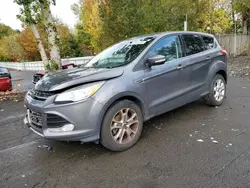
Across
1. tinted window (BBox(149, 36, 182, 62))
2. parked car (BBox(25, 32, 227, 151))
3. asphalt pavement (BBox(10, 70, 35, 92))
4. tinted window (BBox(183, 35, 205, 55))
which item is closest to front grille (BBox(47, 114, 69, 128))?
parked car (BBox(25, 32, 227, 151))

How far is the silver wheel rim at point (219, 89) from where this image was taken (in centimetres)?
488

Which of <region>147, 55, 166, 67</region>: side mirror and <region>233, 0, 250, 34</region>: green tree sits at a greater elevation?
<region>233, 0, 250, 34</region>: green tree

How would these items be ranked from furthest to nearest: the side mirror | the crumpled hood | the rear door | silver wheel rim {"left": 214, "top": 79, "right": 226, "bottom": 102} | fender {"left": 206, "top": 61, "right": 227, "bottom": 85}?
silver wheel rim {"left": 214, "top": 79, "right": 226, "bottom": 102} → fender {"left": 206, "top": 61, "right": 227, "bottom": 85} → the rear door → the side mirror → the crumpled hood

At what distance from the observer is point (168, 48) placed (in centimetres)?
393

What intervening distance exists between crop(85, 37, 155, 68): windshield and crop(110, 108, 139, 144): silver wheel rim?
0.80 meters

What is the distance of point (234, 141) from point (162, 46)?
1950 millimetres

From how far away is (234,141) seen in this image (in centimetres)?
331

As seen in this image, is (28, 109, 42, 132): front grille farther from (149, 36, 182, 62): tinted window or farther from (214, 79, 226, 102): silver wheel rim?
(214, 79, 226, 102): silver wheel rim

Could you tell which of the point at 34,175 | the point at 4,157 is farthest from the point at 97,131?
the point at 4,157

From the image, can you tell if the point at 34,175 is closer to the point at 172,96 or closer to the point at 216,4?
the point at 172,96

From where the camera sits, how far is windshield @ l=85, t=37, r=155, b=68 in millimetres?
3568

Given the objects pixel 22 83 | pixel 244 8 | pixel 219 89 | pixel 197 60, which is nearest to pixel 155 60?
pixel 197 60

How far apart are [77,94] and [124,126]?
870 millimetres

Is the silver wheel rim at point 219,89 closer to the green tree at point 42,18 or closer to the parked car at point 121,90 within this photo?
the parked car at point 121,90
